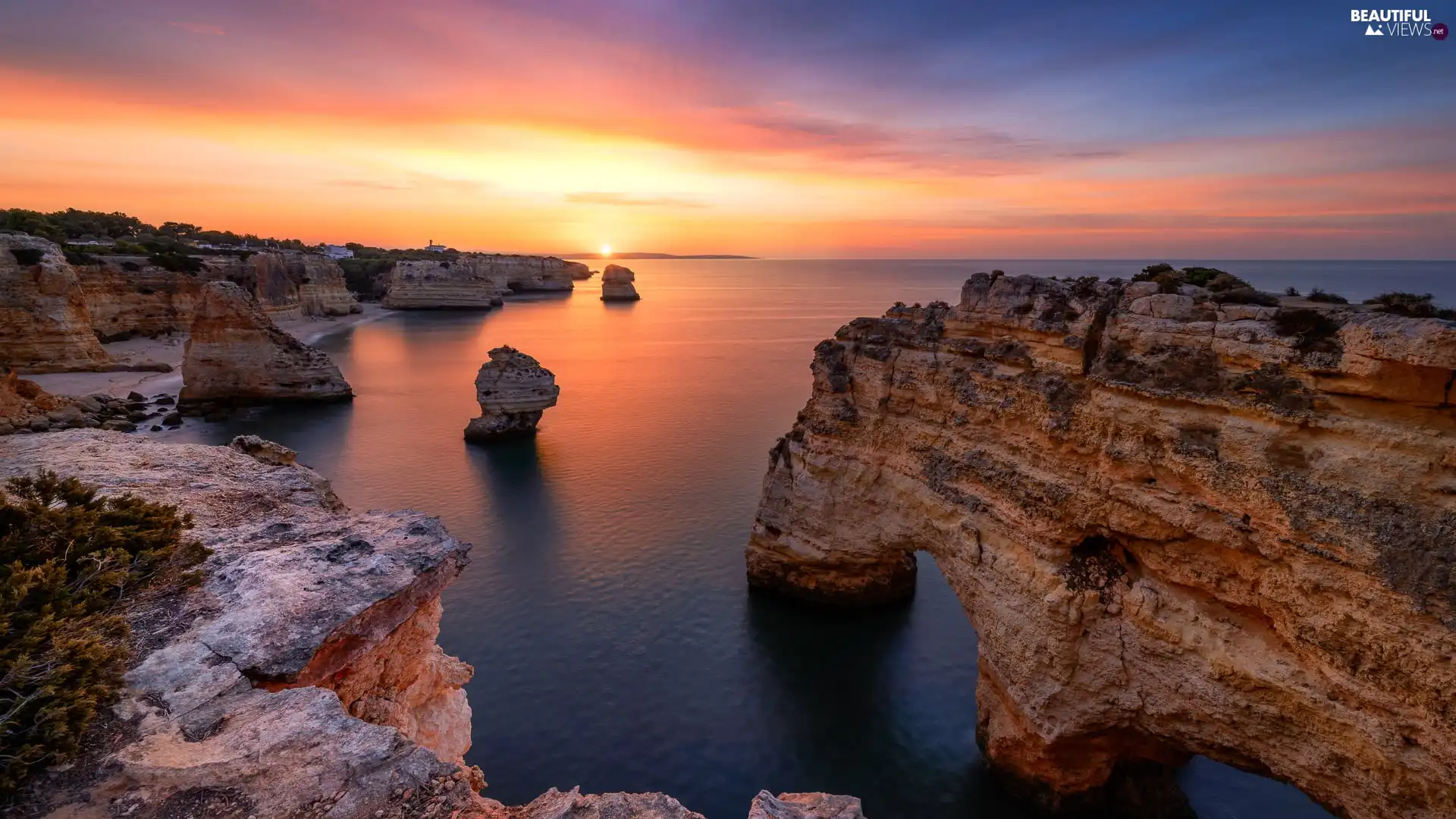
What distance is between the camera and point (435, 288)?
10594 cm

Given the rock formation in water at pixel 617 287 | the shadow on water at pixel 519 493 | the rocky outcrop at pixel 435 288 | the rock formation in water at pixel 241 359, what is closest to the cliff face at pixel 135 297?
the rock formation in water at pixel 241 359

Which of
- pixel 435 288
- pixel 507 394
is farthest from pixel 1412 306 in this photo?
pixel 435 288

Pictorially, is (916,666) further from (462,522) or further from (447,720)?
(462,522)

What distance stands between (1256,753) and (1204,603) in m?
2.14

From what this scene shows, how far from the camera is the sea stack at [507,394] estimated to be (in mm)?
35531

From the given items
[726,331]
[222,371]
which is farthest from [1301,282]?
[222,371]

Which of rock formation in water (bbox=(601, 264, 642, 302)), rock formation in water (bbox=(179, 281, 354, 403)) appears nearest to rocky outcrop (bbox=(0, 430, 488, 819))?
rock formation in water (bbox=(179, 281, 354, 403))

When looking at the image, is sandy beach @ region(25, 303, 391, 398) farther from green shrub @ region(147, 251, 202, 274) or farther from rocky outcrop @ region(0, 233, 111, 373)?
green shrub @ region(147, 251, 202, 274)

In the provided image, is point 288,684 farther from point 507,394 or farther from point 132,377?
point 132,377

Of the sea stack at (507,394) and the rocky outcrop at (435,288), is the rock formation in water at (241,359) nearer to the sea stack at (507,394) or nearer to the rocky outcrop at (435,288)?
the sea stack at (507,394)

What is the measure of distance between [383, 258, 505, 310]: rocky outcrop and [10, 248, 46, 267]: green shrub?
65963 mm

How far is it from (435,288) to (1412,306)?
11296 cm

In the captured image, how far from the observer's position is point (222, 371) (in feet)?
134

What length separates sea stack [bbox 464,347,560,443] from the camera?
35531mm
